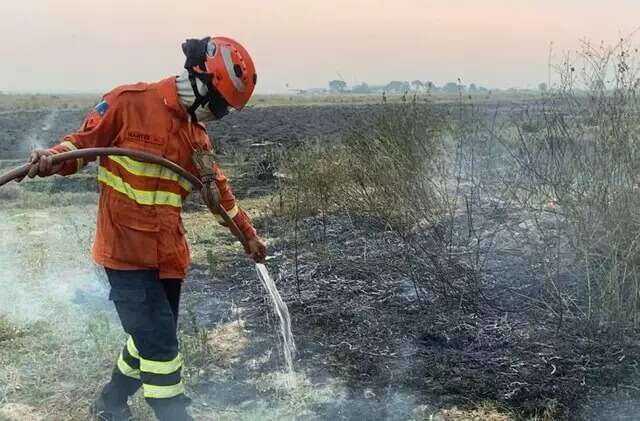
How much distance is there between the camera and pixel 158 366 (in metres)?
2.98

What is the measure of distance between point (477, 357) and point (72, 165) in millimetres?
2598

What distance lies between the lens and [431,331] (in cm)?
445

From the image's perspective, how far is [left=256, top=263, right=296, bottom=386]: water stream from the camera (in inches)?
139

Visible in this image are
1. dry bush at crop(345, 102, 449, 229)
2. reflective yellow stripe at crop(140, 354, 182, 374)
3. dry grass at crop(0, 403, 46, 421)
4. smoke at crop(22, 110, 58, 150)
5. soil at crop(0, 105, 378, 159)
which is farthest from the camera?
smoke at crop(22, 110, 58, 150)

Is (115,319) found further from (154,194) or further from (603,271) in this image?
(603,271)

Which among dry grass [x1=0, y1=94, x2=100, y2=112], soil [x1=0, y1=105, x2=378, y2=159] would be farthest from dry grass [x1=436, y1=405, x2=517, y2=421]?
dry grass [x1=0, y1=94, x2=100, y2=112]

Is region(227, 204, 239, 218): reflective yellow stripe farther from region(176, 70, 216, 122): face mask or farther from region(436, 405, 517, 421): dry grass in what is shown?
region(436, 405, 517, 421): dry grass

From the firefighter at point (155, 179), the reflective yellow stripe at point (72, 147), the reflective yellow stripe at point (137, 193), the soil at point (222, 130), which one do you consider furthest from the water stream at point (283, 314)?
the soil at point (222, 130)

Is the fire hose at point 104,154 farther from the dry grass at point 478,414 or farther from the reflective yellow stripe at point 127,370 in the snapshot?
the dry grass at point 478,414

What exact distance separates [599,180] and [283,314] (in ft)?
6.95

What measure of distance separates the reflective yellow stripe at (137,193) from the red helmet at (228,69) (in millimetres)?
505

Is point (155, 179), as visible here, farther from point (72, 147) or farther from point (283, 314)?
point (283, 314)

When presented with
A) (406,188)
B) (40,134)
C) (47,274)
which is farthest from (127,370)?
(40,134)

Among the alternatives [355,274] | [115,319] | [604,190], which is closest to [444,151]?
[355,274]
